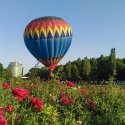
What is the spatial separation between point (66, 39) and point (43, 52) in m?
2.80

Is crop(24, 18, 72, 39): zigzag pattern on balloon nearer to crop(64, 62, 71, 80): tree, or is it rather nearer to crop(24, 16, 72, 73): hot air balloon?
crop(24, 16, 72, 73): hot air balloon

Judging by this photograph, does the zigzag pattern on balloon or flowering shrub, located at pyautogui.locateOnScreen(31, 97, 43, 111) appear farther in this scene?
the zigzag pattern on balloon

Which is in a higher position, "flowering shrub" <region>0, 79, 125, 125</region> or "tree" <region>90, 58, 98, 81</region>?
"tree" <region>90, 58, 98, 81</region>

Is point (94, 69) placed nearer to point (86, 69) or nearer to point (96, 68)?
point (96, 68)

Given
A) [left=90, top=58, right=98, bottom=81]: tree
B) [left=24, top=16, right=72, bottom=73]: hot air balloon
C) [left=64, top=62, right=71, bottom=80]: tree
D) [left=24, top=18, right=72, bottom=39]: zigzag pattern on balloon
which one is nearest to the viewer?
[left=24, top=18, right=72, bottom=39]: zigzag pattern on balloon

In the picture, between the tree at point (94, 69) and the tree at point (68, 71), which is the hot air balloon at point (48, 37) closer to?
the tree at point (94, 69)

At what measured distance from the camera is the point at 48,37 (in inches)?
1619

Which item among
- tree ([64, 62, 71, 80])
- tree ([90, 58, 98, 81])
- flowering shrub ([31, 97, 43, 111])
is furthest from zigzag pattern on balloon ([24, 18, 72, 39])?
tree ([64, 62, 71, 80])

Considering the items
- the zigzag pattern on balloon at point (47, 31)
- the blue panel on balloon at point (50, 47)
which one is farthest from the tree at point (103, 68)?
the zigzag pattern on balloon at point (47, 31)

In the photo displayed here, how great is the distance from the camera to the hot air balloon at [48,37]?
1610 inches

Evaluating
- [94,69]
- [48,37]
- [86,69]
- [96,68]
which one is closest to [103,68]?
[96,68]

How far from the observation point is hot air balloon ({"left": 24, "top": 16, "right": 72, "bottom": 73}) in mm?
40906

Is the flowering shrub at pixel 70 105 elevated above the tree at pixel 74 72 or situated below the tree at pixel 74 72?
below

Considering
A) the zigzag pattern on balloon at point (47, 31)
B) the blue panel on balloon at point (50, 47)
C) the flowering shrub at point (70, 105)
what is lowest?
the flowering shrub at point (70, 105)
